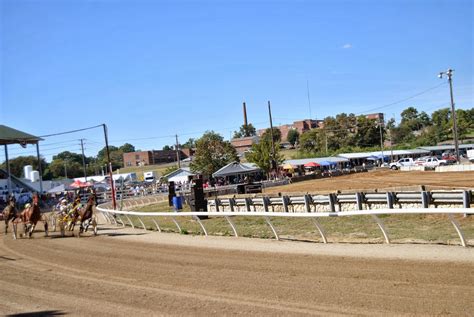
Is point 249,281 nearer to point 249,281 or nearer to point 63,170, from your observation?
point 249,281

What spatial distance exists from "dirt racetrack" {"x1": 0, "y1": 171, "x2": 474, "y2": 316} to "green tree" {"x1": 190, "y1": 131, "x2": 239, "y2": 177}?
211ft

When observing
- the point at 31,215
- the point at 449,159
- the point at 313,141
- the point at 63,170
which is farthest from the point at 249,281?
the point at 63,170

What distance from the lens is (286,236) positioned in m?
14.8

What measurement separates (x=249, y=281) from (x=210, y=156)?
70.1 metres

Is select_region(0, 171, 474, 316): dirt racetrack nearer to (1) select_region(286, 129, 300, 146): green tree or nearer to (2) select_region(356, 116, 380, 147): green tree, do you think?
(2) select_region(356, 116, 380, 147): green tree

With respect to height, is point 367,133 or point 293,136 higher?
point 293,136

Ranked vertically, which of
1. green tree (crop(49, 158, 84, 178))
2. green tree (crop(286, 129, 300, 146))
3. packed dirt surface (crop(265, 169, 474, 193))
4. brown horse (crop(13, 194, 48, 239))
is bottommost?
packed dirt surface (crop(265, 169, 474, 193))

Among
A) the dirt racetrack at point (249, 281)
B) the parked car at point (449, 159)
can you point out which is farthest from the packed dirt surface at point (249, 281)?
the parked car at point (449, 159)

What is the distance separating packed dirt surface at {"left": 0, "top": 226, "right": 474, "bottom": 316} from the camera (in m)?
6.74

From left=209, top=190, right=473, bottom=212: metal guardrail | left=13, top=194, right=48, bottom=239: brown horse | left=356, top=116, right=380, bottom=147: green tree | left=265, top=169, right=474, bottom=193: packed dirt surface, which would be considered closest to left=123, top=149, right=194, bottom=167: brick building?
left=356, top=116, right=380, bottom=147: green tree

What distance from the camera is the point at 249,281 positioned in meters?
8.65

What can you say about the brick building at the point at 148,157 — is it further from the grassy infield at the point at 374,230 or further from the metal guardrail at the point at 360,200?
the grassy infield at the point at 374,230

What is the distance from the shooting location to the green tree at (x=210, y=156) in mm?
78125

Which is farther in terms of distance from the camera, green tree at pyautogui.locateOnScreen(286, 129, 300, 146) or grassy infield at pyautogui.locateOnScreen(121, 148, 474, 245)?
green tree at pyautogui.locateOnScreen(286, 129, 300, 146)
